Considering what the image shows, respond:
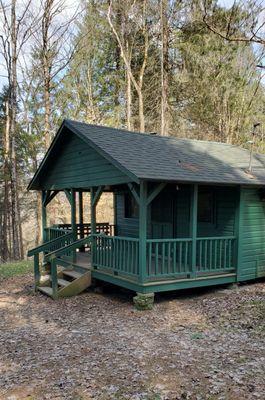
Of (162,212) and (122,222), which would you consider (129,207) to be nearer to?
(122,222)

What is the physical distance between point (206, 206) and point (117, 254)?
3.06m

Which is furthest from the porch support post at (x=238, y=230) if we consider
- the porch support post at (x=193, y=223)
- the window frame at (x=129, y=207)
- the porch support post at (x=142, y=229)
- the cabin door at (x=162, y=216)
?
the window frame at (x=129, y=207)

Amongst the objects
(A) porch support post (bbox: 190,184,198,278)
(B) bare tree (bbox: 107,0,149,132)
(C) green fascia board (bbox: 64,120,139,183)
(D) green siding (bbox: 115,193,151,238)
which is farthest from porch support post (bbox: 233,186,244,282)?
(B) bare tree (bbox: 107,0,149,132)

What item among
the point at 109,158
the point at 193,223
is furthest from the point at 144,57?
the point at 193,223

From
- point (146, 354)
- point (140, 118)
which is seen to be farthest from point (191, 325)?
point (140, 118)

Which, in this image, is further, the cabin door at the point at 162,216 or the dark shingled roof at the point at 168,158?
the cabin door at the point at 162,216

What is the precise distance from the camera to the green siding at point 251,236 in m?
8.95

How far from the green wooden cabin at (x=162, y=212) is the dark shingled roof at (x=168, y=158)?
3 cm

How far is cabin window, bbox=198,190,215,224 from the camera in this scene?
9523mm

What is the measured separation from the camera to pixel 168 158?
8695mm

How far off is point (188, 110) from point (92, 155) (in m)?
12.8

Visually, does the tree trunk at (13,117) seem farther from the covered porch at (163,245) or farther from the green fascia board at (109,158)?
the green fascia board at (109,158)

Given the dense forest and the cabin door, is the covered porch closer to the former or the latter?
the cabin door

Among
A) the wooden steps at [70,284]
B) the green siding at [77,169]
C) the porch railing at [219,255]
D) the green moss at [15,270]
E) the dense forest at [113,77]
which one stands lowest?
the green moss at [15,270]
